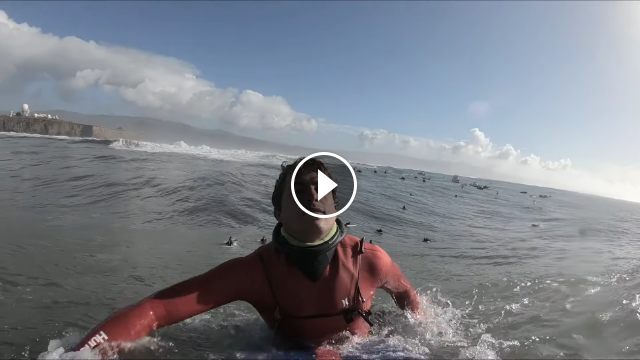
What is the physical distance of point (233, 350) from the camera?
3.34 meters

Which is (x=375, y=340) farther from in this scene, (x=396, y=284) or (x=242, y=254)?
(x=242, y=254)

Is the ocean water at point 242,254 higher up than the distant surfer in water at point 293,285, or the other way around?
the distant surfer in water at point 293,285

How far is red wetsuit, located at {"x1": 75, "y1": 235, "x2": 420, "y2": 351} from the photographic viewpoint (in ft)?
8.75

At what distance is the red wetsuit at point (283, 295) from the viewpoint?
2668 millimetres

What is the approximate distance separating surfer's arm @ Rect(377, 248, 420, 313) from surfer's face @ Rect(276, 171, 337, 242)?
89cm

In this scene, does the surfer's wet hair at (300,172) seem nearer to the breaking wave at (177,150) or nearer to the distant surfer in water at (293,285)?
the distant surfer in water at (293,285)

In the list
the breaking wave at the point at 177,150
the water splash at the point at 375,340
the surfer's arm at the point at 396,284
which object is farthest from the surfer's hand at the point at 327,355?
the breaking wave at the point at 177,150

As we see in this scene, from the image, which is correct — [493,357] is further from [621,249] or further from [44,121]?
[44,121]

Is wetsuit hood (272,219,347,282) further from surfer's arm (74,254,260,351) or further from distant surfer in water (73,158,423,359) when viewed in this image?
surfer's arm (74,254,260,351)

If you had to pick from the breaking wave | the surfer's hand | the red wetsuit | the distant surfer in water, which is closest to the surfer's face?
the distant surfer in water

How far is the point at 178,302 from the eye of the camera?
270 cm

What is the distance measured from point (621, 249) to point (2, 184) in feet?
58.4
